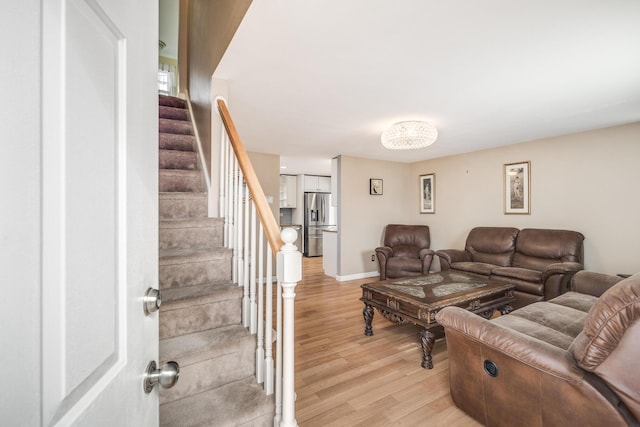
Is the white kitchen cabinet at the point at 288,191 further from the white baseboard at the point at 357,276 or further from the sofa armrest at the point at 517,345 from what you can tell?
the sofa armrest at the point at 517,345

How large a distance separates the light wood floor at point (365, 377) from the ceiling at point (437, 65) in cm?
228

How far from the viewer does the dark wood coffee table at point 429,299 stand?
2232 mm

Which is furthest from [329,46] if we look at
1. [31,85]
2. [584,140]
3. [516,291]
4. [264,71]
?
[584,140]

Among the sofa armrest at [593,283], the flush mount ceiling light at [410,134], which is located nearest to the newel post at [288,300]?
the flush mount ceiling light at [410,134]

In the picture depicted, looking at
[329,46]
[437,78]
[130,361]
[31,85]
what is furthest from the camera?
[437,78]

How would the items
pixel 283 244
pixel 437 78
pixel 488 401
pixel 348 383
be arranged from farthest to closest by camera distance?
pixel 437 78
pixel 348 383
pixel 488 401
pixel 283 244

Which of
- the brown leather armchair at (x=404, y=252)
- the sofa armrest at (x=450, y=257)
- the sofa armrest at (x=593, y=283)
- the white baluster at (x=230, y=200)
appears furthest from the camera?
the brown leather armchair at (x=404, y=252)

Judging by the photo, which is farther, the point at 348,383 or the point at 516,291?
the point at 516,291

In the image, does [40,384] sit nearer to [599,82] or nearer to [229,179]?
[229,179]

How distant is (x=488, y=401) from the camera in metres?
1.57

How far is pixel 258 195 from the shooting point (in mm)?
1436

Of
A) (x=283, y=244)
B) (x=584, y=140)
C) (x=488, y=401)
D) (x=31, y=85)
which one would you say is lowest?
(x=488, y=401)

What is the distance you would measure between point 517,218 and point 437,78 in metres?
3.11

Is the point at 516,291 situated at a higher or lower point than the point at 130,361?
lower
